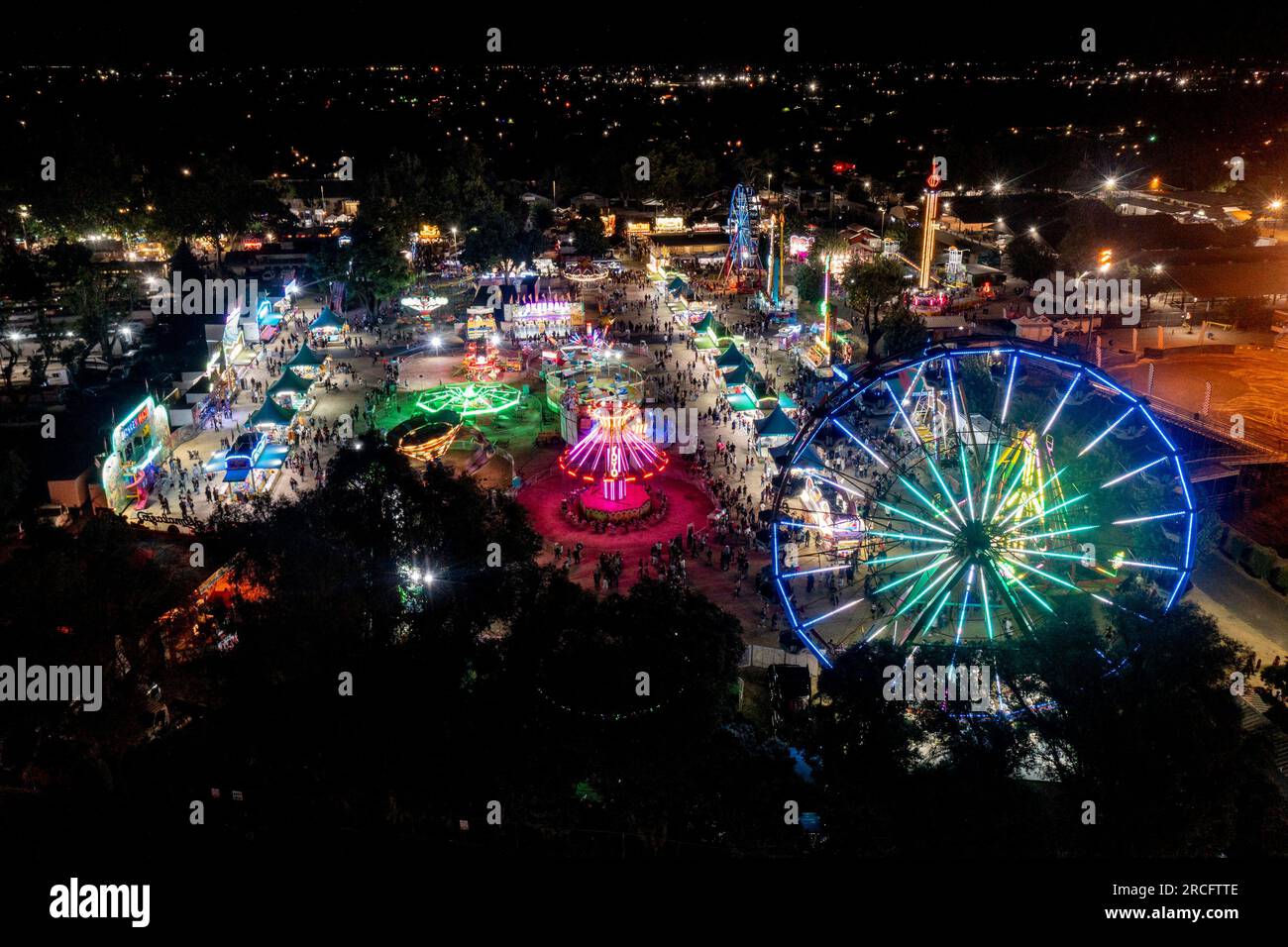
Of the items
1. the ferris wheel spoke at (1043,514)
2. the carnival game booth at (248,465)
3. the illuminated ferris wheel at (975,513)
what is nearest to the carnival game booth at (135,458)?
the carnival game booth at (248,465)

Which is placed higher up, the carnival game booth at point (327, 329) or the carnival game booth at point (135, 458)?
the carnival game booth at point (327, 329)

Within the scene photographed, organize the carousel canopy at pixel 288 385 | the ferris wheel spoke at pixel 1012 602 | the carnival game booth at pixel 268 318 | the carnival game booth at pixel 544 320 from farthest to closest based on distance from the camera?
the carnival game booth at pixel 544 320
the carnival game booth at pixel 268 318
the carousel canopy at pixel 288 385
the ferris wheel spoke at pixel 1012 602

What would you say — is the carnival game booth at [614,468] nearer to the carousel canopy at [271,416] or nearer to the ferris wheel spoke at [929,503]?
the carousel canopy at [271,416]

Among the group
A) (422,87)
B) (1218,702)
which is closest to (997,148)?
A: (1218,702)

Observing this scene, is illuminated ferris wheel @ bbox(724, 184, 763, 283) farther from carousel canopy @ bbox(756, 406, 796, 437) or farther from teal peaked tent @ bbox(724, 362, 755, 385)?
carousel canopy @ bbox(756, 406, 796, 437)

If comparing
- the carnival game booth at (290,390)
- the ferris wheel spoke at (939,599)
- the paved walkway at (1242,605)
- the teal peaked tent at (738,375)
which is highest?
the teal peaked tent at (738,375)

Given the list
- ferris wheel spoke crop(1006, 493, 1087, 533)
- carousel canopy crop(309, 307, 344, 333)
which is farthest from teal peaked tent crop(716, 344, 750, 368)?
ferris wheel spoke crop(1006, 493, 1087, 533)

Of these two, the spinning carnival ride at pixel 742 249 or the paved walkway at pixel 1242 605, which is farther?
the spinning carnival ride at pixel 742 249
